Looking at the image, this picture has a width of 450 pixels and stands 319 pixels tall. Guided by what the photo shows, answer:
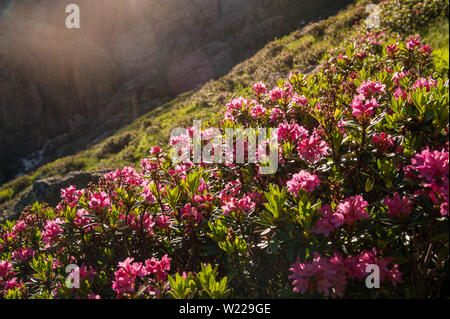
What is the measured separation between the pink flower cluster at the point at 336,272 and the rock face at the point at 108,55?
22.8 meters

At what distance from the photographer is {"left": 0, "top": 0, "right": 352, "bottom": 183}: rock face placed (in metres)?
27.2

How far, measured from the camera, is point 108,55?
125 ft

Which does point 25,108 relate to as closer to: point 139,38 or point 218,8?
point 139,38

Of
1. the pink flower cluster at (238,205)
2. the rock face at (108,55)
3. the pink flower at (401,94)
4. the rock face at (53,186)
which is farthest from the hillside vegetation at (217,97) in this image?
the rock face at (108,55)

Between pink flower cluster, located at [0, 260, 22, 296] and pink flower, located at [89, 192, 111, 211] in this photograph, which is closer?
pink flower, located at [89, 192, 111, 211]

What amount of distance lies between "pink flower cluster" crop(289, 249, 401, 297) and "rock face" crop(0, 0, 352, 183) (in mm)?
22810

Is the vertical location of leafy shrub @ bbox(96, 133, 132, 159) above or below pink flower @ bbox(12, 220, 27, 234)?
above

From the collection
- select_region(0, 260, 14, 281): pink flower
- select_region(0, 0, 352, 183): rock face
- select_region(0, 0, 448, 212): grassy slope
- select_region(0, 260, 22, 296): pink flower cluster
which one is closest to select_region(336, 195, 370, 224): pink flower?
select_region(0, 260, 22, 296): pink flower cluster

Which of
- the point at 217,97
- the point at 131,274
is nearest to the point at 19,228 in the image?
the point at 131,274

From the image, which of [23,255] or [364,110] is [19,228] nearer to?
[23,255]

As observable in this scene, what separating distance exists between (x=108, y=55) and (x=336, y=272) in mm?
Result: 42951

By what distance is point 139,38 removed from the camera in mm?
38781

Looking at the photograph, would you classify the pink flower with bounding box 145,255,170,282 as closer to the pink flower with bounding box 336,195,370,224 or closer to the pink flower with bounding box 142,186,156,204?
the pink flower with bounding box 142,186,156,204

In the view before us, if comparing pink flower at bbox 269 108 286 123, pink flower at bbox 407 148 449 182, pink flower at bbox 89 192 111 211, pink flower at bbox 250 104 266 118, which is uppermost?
pink flower at bbox 250 104 266 118
